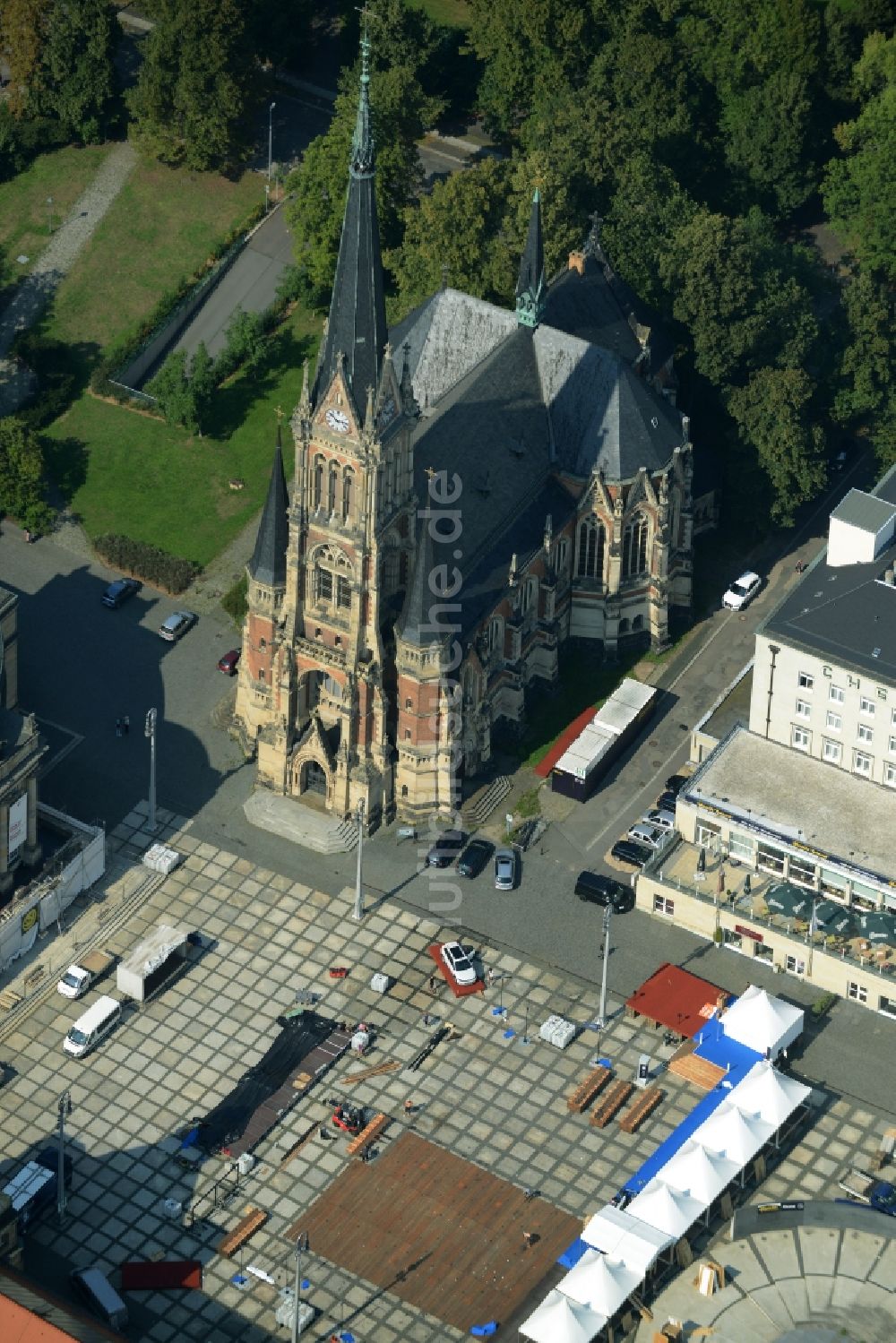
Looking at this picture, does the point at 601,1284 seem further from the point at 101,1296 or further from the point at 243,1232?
the point at 101,1296

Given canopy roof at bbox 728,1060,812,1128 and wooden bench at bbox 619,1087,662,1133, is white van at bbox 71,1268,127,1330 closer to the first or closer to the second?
wooden bench at bbox 619,1087,662,1133

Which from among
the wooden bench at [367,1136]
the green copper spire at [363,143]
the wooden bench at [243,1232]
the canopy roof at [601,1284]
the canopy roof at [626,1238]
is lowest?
the wooden bench at [243,1232]

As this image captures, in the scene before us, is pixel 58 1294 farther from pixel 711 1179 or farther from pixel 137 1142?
pixel 711 1179

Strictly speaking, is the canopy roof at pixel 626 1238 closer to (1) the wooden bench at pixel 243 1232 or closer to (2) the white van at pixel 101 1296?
(1) the wooden bench at pixel 243 1232

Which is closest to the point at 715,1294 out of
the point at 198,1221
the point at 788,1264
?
the point at 788,1264

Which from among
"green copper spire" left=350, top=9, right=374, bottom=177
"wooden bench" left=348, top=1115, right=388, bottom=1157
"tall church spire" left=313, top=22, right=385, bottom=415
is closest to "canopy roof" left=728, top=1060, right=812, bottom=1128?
"wooden bench" left=348, top=1115, right=388, bottom=1157

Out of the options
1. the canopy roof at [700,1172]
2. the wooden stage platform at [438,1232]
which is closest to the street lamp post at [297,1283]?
the wooden stage platform at [438,1232]
